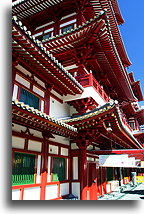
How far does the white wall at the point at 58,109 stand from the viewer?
8.01 meters

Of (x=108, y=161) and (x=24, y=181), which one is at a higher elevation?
(x=108, y=161)

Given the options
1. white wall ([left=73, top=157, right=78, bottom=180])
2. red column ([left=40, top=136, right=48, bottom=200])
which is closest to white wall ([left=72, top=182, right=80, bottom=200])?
white wall ([left=73, top=157, right=78, bottom=180])

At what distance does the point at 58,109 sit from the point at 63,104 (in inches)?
24.2

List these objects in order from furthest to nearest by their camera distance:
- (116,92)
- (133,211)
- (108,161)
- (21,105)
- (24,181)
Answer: (116,92), (108,161), (24,181), (21,105), (133,211)

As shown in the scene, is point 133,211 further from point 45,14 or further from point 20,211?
point 45,14

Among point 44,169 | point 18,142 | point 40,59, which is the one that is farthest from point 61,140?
point 40,59

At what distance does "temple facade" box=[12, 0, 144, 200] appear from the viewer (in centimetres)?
574

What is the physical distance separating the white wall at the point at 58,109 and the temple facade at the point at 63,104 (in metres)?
0.05

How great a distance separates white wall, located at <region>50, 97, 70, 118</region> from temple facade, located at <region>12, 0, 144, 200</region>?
0.05 m

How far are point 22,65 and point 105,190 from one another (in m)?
8.71

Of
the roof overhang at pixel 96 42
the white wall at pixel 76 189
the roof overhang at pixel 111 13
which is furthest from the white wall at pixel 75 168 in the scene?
the roof overhang at pixel 111 13

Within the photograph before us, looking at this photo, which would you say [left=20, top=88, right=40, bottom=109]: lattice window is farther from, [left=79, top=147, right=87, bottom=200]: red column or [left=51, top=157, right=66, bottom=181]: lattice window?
[left=79, top=147, right=87, bottom=200]: red column

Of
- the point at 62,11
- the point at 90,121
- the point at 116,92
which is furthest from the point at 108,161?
the point at 62,11

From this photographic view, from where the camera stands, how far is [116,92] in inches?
553
